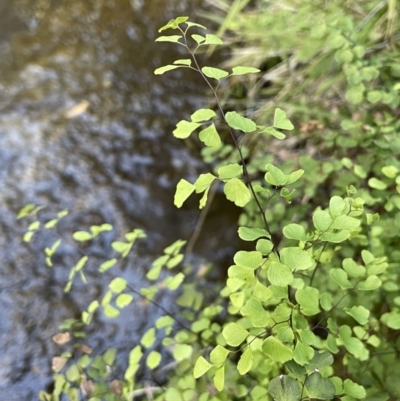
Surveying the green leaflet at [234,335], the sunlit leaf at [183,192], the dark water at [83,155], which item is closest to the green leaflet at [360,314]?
the green leaflet at [234,335]

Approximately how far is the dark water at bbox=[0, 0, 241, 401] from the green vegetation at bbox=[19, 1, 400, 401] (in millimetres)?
127

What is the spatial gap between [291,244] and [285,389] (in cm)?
60

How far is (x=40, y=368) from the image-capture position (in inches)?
50.0

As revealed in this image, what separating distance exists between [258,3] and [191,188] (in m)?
1.76

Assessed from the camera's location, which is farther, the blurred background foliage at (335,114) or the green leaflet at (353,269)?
the blurred background foliage at (335,114)

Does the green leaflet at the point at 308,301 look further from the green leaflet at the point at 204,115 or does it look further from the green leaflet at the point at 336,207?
the green leaflet at the point at 204,115

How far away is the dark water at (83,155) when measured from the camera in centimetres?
138

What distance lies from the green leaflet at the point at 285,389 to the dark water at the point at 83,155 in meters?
0.92

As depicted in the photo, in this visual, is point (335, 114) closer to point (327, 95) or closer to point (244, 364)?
point (327, 95)

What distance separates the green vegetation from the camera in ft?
1.78

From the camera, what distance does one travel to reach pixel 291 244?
1.08 m

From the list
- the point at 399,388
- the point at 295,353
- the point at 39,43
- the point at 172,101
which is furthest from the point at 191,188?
the point at 39,43

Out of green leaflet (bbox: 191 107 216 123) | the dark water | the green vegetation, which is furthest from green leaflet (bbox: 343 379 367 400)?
the dark water

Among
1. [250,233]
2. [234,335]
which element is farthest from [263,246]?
[234,335]
